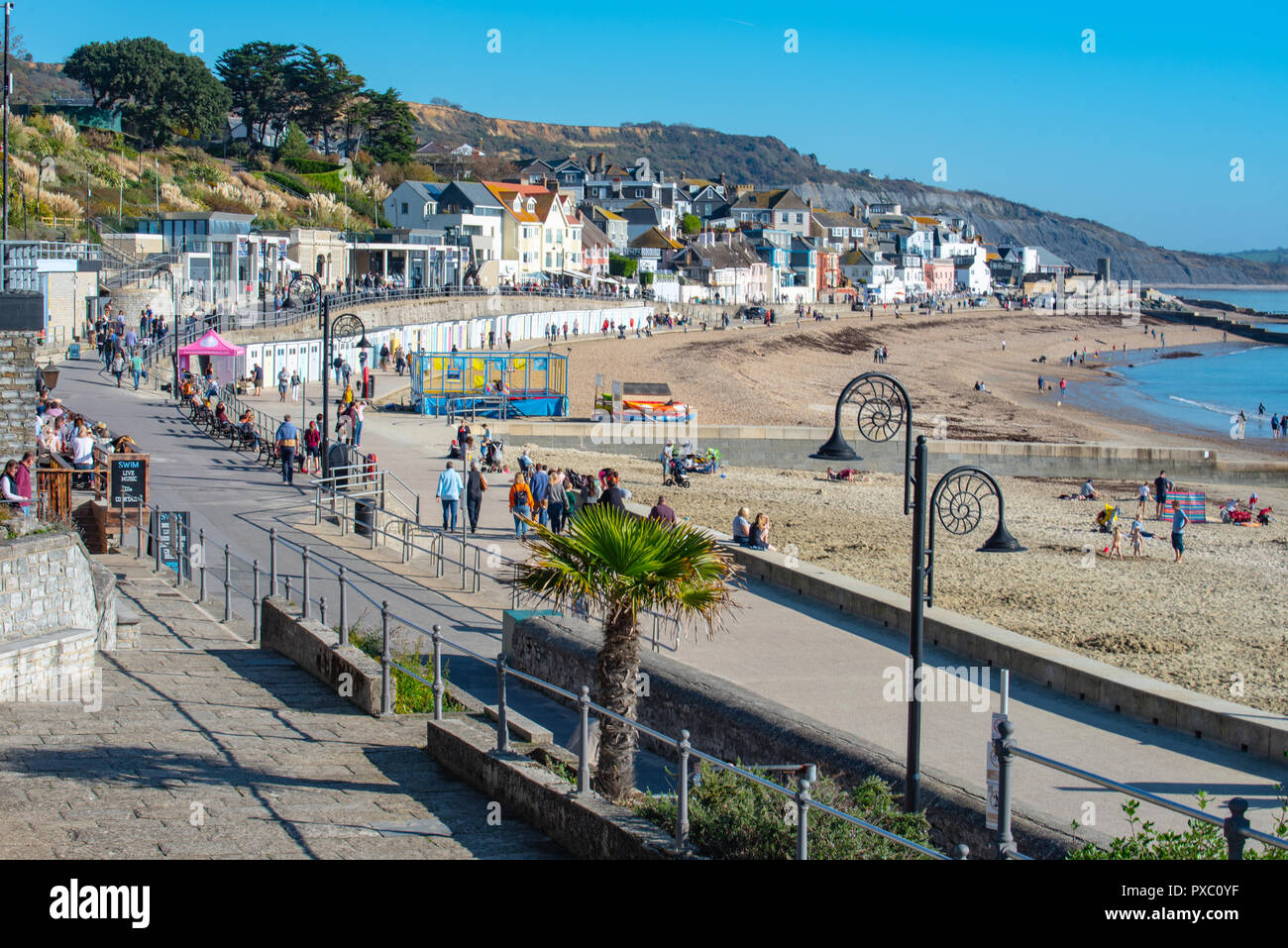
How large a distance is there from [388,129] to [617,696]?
11033 cm

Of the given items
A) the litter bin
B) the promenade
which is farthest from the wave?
the litter bin

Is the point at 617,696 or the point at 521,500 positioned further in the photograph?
the point at 521,500

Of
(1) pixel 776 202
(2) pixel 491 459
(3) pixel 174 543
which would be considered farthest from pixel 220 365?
(1) pixel 776 202

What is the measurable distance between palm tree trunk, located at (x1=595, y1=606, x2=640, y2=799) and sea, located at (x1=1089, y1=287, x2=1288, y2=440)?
48220 mm

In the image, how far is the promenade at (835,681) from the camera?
992 cm

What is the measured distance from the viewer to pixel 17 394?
13.9 m

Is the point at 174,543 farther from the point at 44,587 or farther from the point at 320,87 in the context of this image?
the point at 320,87

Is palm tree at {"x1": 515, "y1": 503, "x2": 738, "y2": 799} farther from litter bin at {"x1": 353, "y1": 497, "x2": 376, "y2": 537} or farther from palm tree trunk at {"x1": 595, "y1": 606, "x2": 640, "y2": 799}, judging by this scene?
litter bin at {"x1": 353, "y1": 497, "x2": 376, "y2": 537}

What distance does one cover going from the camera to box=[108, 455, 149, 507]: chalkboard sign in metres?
16.7

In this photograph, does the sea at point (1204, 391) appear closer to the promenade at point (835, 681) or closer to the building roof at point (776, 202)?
the promenade at point (835, 681)

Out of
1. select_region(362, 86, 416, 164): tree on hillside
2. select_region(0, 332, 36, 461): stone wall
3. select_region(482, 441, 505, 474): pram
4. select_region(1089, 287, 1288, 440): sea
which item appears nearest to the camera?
select_region(0, 332, 36, 461): stone wall

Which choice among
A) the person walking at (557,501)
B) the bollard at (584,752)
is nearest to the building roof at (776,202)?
the person walking at (557,501)
